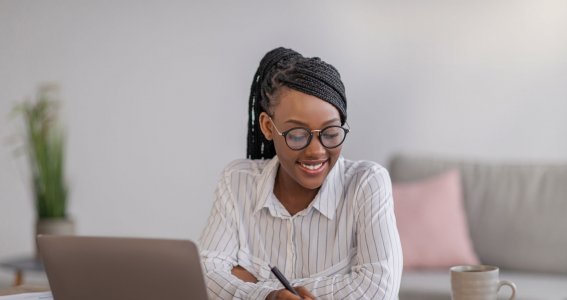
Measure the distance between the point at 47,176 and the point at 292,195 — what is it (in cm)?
236

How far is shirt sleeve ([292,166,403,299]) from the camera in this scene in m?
1.87

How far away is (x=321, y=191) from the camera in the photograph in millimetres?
2008

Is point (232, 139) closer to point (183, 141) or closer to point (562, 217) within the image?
point (183, 141)

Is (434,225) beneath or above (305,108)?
beneath

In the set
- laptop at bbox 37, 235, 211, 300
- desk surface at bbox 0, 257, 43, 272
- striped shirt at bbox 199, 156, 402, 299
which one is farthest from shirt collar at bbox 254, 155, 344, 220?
desk surface at bbox 0, 257, 43, 272

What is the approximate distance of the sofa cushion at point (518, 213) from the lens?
3.59 metres

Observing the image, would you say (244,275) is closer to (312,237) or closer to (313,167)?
(312,237)

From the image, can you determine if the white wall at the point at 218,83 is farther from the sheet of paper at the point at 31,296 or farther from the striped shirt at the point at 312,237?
the sheet of paper at the point at 31,296

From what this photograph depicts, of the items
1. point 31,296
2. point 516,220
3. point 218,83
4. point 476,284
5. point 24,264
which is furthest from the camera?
point 218,83

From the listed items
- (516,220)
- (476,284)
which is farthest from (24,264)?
(476,284)

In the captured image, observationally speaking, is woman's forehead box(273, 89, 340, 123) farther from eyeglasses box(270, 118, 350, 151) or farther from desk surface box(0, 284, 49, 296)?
desk surface box(0, 284, 49, 296)

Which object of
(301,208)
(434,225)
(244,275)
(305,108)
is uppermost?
(305,108)

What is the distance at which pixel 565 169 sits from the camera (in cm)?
370

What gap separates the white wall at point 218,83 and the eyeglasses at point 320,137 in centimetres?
238
